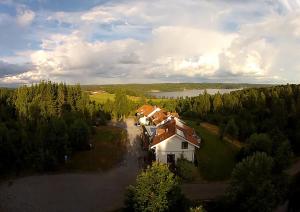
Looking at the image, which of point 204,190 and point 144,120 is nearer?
point 204,190

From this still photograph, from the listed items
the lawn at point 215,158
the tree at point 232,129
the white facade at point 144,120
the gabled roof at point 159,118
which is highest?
the gabled roof at point 159,118

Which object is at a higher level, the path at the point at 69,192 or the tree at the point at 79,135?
the tree at the point at 79,135

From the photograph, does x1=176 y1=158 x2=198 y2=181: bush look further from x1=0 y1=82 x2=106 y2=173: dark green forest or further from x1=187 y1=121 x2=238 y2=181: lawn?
x1=0 y1=82 x2=106 y2=173: dark green forest

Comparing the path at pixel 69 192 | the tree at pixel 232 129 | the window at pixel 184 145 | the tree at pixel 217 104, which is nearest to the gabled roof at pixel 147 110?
the tree at pixel 217 104

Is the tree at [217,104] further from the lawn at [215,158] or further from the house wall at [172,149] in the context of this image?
the house wall at [172,149]

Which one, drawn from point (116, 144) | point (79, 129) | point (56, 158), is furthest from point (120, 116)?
point (56, 158)

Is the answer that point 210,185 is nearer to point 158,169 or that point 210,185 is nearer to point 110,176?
point 110,176

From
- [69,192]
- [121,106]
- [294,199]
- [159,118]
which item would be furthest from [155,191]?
[121,106]

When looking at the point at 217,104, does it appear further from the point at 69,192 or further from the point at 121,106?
the point at 69,192
